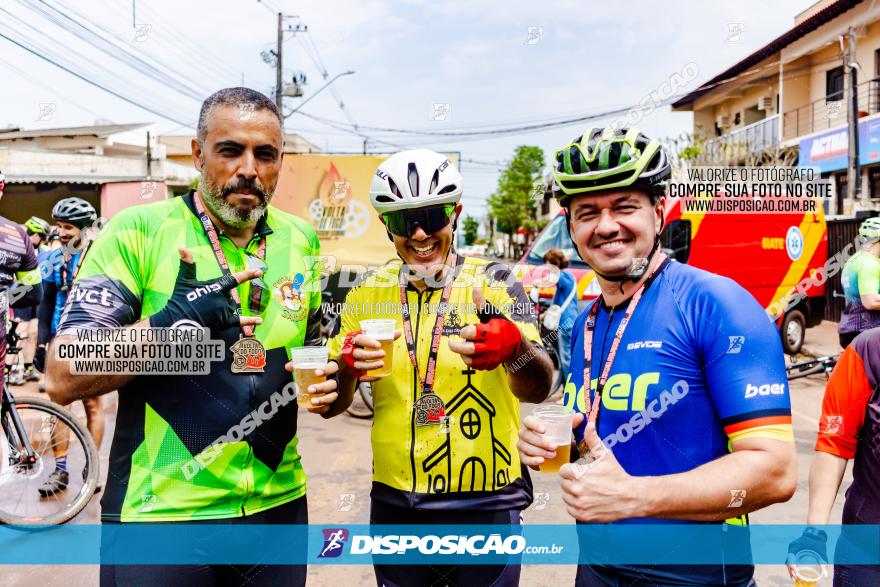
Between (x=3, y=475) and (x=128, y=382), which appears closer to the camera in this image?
(x=128, y=382)

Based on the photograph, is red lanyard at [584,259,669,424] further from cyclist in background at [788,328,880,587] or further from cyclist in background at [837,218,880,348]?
cyclist in background at [837,218,880,348]

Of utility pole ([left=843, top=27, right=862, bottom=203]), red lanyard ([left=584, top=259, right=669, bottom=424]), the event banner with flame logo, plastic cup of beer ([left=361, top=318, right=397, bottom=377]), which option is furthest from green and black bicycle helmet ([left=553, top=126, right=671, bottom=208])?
utility pole ([left=843, top=27, right=862, bottom=203])

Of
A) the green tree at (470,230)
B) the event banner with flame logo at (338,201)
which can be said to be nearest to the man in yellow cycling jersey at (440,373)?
the event banner with flame logo at (338,201)

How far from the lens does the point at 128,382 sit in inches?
91.8

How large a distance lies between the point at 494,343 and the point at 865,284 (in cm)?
596

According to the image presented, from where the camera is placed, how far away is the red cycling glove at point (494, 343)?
2.35m

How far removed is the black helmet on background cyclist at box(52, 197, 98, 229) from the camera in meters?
6.71

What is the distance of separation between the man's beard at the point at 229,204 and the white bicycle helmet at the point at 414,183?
504 mm

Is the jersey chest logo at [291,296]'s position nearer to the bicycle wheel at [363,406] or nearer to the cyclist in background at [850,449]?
the cyclist in background at [850,449]

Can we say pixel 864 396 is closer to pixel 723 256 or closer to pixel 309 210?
pixel 723 256

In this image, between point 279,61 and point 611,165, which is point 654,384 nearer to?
point 611,165

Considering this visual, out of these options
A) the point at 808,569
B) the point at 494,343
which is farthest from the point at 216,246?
the point at 808,569

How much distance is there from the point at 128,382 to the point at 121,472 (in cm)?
35

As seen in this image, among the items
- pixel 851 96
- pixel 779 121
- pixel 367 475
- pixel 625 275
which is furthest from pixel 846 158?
pixel 625 275
